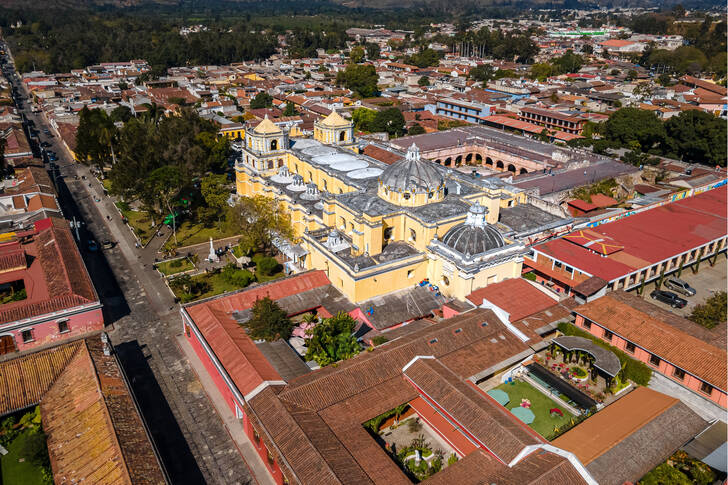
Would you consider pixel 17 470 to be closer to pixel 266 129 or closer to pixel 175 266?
pixel 175 266

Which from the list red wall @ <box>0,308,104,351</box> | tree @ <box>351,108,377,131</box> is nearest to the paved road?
red wall @ <box>0,308,104,351</box>

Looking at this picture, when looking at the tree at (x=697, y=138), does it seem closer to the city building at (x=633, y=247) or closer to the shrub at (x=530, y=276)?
the city building at (x=633, y=247)

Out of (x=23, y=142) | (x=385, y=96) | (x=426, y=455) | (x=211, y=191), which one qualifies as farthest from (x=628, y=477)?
(x=385, y=96)

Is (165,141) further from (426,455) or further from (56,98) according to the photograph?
(56,98)

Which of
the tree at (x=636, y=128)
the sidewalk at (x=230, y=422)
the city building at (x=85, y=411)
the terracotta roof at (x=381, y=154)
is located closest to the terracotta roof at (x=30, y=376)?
the city building at (x=85, y=411)

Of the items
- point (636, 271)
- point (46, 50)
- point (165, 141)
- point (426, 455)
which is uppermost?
point (46, 50)
